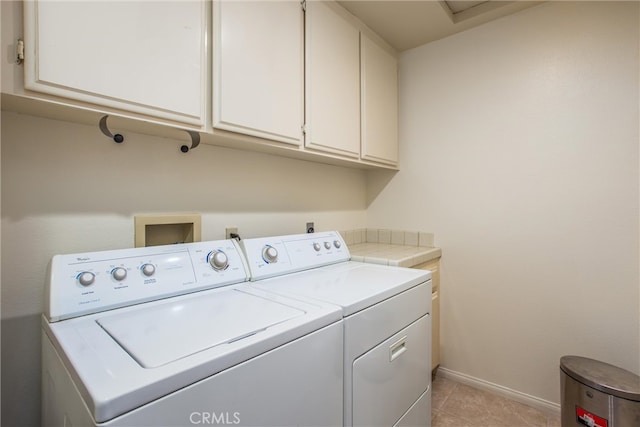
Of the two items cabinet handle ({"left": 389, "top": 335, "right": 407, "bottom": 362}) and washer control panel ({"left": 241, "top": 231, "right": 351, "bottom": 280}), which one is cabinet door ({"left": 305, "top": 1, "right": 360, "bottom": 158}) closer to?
washer control panel ({"left": 241, "top": 231, "right": 351, "bottom": 280})

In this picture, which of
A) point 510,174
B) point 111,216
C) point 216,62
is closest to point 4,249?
point 111,216

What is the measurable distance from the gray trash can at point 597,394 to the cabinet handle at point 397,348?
91 centimetres

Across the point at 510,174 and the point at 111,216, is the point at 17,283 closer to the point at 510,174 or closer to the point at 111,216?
the point at 111,216

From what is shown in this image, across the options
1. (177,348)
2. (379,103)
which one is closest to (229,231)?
(177,348)

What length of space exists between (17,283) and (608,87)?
8.86 feet

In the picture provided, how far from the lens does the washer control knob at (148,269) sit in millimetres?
1023

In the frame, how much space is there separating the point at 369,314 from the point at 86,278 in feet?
2.92

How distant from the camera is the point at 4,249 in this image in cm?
97

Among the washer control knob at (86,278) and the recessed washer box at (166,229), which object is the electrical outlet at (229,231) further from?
the washer control knob at (86,278)

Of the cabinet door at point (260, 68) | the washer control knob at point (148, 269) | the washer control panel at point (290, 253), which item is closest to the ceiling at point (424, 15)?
the cabinet door at point (260, 68)

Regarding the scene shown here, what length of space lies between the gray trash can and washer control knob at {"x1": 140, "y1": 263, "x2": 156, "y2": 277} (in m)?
1.90

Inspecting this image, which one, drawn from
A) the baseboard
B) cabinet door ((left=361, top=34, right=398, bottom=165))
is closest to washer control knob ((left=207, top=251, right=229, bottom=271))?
cabinet door ((left=361, top=34, right=398, bottom=165))

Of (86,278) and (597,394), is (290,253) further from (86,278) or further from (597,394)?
(597,394)

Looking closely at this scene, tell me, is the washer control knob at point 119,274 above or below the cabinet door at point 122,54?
below
